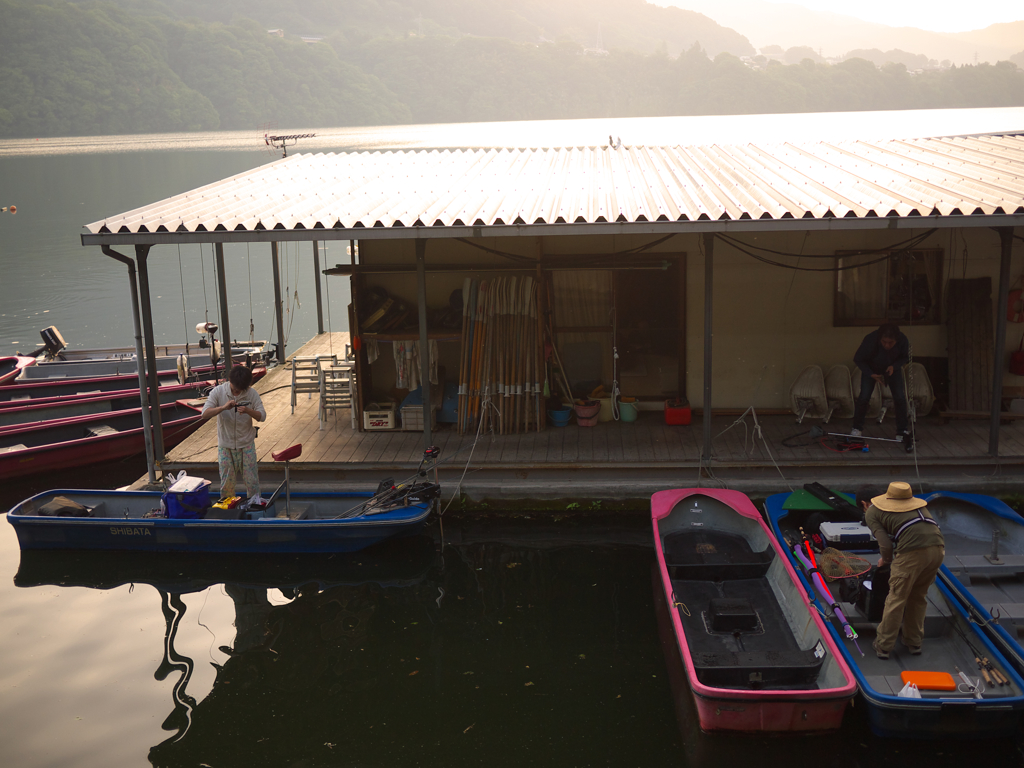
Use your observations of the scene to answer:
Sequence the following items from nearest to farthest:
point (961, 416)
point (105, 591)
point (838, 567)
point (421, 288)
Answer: point (838, 567) → point (105, 591) → point (421, 288) → point (961, 416)

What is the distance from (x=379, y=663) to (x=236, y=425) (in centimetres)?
311

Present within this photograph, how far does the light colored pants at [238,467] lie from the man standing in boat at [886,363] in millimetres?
6750

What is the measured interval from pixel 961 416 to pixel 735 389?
2.74 meters

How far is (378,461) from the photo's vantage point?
943cm

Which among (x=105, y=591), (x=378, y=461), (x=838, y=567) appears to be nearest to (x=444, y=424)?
(x=378, y=461)

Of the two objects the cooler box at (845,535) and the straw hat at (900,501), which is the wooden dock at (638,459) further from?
the straw hat at (900,501)

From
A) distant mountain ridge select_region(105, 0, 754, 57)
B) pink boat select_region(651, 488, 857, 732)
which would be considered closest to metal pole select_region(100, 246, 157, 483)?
pink boat select_region(651, 488, 857, 732)

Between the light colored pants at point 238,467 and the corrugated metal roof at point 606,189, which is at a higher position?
the corrugated metal roof at point 606,189

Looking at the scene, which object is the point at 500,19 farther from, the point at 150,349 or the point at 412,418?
the point at 150,349

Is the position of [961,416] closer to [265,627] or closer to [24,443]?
[265,627]

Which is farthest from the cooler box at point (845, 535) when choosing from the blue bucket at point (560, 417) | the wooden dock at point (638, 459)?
the blue bucket at point (560, 417)

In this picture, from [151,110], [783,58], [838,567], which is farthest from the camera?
[783,58]

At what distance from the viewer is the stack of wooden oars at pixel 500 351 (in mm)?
10102

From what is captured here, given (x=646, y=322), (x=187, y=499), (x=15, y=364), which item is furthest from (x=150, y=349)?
(x=15, y=364)
